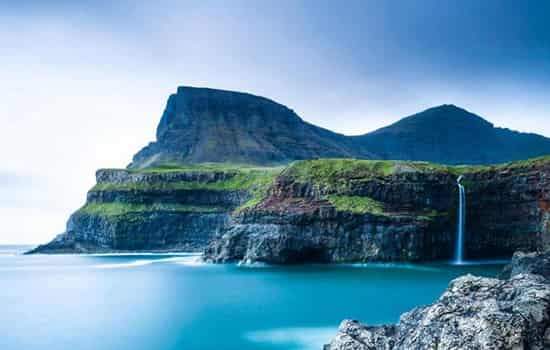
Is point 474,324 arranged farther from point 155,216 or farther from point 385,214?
point 155,216

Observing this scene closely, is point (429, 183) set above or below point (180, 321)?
above

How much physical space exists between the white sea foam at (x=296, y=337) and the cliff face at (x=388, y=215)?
50.0 meters

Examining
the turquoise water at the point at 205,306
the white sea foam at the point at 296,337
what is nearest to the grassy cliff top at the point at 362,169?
the turquoise water at the point at 205,306

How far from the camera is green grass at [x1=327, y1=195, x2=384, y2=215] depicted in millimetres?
81438

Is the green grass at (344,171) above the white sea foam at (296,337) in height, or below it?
above

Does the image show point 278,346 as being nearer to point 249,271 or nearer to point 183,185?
point 249,271

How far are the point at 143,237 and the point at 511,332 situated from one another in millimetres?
133141

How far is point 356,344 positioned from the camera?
13.2 metres

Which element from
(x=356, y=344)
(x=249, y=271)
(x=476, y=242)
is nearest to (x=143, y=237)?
(x=249, y=271)

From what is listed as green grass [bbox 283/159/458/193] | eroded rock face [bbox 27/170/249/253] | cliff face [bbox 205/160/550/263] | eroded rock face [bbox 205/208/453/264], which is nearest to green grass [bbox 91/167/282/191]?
eroded rock face [bbox 27/170/249/253]

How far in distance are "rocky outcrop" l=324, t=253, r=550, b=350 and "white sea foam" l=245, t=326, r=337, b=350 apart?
1297 cm

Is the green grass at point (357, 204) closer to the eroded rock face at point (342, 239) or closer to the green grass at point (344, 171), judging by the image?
the eroded rock face at point (342, 239)

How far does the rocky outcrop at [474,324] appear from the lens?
1105 cm

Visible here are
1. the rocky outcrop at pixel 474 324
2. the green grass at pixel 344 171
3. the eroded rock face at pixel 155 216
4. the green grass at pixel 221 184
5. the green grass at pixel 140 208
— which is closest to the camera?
the rocky outcrop at pixel 474 324
